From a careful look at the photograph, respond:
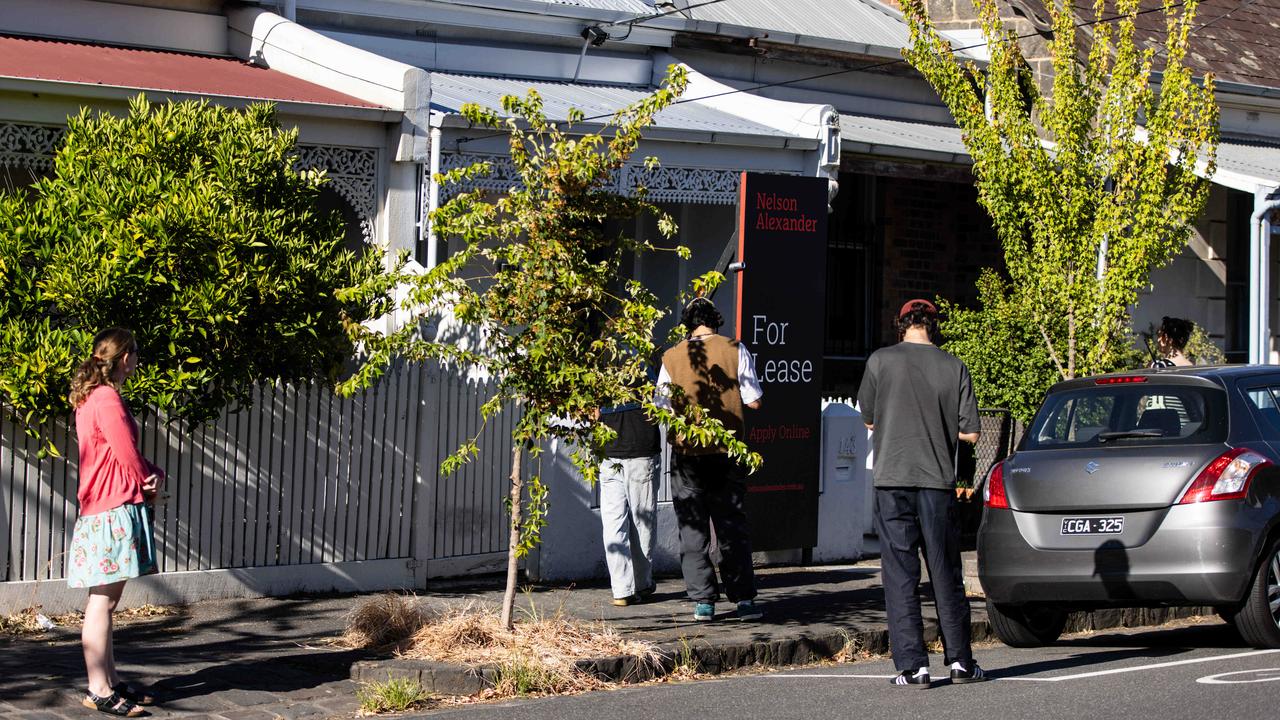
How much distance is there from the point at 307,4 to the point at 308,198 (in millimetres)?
4200

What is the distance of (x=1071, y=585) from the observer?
9016 millimetres

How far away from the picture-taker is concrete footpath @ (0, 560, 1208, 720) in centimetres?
757

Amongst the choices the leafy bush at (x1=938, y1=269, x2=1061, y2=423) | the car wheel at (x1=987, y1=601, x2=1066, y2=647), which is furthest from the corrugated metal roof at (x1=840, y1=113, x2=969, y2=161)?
the car wheel at (x1=987, y1=601, x2=1066, y2=647)

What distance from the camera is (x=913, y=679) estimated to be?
8.00 m

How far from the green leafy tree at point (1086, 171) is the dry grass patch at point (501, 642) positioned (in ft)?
16.6

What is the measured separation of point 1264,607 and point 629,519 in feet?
12.3

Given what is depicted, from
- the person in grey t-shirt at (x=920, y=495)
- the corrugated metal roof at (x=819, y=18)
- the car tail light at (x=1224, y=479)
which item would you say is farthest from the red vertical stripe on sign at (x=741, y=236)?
the corrugated metal roof at (x=819, y=18)

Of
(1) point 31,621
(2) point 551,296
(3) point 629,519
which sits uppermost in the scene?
(2) point 551,296

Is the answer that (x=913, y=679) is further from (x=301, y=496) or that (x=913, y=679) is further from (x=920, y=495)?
(x=301, y=496)

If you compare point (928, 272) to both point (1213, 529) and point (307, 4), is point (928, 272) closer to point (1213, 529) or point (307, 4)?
point (307, 4)

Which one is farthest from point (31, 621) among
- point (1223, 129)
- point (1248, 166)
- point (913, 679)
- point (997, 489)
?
point (1223, 129)

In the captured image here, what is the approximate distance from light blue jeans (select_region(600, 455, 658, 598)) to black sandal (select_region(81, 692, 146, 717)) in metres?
3.66

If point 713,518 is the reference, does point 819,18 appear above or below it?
above

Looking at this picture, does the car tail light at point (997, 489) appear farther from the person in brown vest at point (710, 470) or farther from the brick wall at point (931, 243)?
the brick wall at point (931, 243)
